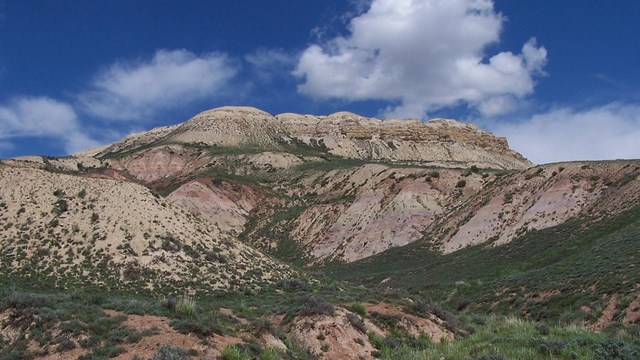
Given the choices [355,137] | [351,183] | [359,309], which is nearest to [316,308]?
[359,309]

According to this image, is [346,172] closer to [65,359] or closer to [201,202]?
[201,202]

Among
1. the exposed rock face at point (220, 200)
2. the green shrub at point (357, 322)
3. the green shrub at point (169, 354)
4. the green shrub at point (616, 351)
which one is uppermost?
the exposed rock face at point (220, 200)

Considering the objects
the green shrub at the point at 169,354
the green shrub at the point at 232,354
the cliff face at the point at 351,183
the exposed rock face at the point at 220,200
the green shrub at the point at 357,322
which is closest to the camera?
the green shrub at the point at 169,354

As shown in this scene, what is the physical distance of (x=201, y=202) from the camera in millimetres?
89125

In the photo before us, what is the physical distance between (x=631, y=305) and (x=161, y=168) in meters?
105

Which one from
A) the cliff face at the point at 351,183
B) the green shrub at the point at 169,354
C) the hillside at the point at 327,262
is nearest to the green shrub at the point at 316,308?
the hillside at the point at 327,262

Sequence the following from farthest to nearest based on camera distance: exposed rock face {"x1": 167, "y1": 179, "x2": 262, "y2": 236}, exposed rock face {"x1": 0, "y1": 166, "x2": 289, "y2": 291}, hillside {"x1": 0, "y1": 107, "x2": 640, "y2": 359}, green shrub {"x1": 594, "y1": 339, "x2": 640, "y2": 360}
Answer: exposed rock face {"x1": 167, "y1": 179, "x2": 262, "y2": 236} → exposed rock face {"x1": 0, "y1": 166, "x2": 289, "y2": 291} → hillside {"x1": 0, "y1": 107, "x2": 640, "y2": 359} → green shrub {"x1": 594, "y1": 339, "x2": 640, "y2": 360}

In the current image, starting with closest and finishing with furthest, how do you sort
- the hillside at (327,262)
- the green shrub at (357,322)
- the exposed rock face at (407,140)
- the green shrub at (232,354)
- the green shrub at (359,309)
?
the green shrub at (232,354), the hillside at (327,262), the green shrub at (357,322), the green shrub at (359,309), the exposed rock face at (407,140)

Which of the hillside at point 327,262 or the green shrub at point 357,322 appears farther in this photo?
the green shrub at point 357,322

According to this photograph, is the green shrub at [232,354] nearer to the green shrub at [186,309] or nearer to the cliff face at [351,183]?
the green shrub at [186,309]

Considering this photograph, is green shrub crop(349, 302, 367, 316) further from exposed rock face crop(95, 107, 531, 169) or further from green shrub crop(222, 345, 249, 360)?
exposed rock face crop(95, 107, 531, 169)

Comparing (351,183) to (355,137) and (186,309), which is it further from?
(186,309)

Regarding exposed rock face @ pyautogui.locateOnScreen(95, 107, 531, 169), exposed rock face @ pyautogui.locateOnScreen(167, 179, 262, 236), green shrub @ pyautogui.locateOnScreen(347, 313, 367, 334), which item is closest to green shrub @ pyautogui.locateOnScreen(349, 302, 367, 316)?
green shrub @ pyautogui.locateOnScreen(347, 313, 367, 334)

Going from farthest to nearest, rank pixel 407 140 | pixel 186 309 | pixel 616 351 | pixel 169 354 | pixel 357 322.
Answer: pixel 407 140, pixel 357 322, pixel 186 309, pixel 616 351, pixel 169 354
